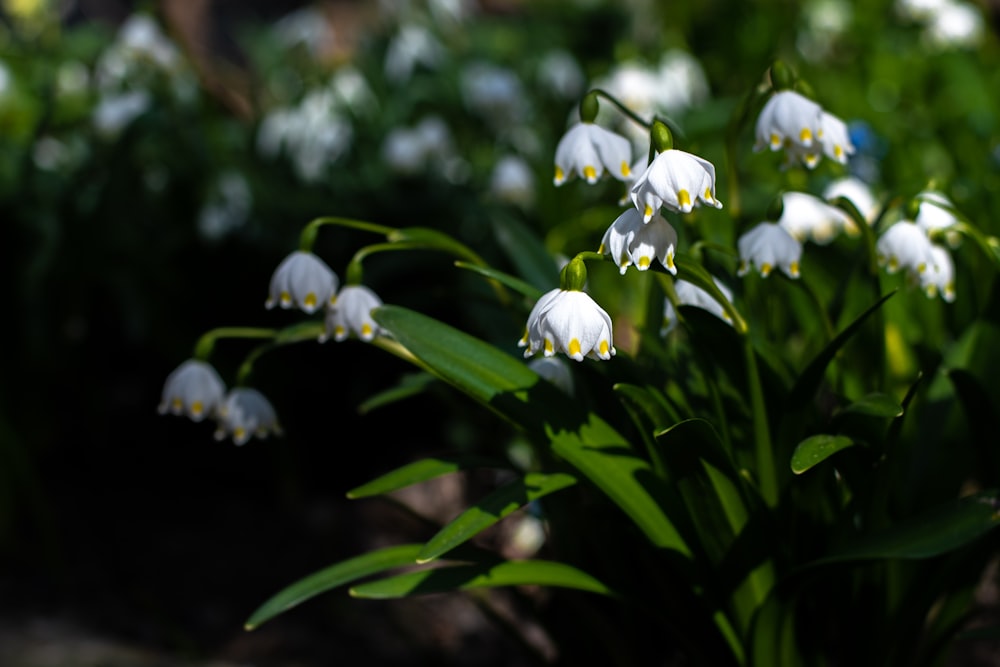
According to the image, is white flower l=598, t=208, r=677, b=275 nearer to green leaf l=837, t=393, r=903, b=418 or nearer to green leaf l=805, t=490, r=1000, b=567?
green leaf l=837, t=393, r=903, b=418

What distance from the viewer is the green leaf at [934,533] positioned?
1.35 m

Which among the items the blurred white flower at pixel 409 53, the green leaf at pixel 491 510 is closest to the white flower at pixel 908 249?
the green leaf at pixel 491 510

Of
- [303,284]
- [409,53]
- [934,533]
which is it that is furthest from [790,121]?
[409,53]

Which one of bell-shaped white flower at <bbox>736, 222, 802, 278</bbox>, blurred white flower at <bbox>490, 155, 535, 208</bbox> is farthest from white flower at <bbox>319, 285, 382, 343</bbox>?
blurred white flower at <bbox>490, 155, 535, 208</bbox>

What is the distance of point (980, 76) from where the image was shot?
410 cm

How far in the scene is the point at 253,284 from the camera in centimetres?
319

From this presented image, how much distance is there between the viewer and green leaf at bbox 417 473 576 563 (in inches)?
54.6

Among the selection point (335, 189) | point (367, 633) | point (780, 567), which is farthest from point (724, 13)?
point (780, 567)

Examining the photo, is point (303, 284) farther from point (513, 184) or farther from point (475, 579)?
point (513, 184)

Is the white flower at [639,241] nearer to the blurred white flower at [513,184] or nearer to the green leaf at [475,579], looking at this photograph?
the green leaf at [475,579]

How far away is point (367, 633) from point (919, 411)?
4.48 feet

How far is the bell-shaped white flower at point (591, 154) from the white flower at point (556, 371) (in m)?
0.28

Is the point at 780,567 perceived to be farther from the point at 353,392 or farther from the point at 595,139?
the point at 353,392

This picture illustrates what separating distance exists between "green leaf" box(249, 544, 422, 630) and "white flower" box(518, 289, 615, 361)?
45 centimetres
